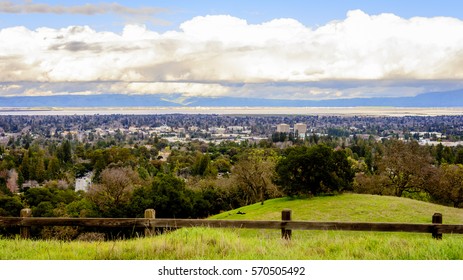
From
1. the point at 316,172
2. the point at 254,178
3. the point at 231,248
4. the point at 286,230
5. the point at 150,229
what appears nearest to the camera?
the point at 231,248

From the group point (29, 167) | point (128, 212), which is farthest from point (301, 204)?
point (29, 167)

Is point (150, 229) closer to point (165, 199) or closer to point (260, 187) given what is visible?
point (165, 199)

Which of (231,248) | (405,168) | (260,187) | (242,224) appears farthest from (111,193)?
(231,248)

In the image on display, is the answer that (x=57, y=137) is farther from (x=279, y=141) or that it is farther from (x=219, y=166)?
(x=219, y=166)

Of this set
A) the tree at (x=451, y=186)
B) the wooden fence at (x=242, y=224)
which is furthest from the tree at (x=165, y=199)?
the wooden fence at (x=242, y=224)

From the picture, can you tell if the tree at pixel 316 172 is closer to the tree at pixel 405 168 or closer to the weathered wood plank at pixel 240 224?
the tree at pixel 405 168

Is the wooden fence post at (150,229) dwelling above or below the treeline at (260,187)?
above

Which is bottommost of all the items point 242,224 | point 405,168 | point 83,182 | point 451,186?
point 83,182
